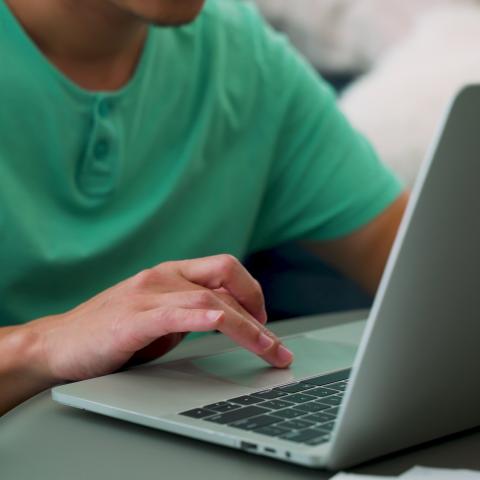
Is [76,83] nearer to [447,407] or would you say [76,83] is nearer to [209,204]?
[209,204]

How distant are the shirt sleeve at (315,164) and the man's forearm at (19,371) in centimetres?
56

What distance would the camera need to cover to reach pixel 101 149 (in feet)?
3.55

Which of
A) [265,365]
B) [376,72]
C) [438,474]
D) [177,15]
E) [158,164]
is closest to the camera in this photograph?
[438,474]

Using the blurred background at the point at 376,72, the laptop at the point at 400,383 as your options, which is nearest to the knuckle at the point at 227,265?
the laptop at the point at 400,383

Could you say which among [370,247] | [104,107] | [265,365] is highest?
[104,107]

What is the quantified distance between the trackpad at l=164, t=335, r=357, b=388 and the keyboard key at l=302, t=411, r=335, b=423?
83 millimetres

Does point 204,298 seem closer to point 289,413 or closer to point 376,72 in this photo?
point 289,413

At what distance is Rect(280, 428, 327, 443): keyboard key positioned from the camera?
1.82 ft

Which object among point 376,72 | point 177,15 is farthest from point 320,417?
point 376,72

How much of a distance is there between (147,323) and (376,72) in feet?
3.22

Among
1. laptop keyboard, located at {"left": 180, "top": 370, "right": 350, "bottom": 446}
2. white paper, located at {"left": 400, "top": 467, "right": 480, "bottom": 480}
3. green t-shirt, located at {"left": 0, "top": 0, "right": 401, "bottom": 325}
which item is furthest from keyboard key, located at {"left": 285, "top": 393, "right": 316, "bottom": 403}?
green t-shirt, located at {"left": 0, "top": 0, "right": 401, "bottom": 325}

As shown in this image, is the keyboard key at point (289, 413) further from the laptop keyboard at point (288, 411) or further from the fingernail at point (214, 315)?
the fingernail at point (214, 315)

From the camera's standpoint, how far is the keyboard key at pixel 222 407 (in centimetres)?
62

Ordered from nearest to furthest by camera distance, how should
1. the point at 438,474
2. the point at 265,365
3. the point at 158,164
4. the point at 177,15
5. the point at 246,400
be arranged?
the point at 438,474, the point at 246,400, the point at 265,365, the point at 177,15, the point at 158,164
